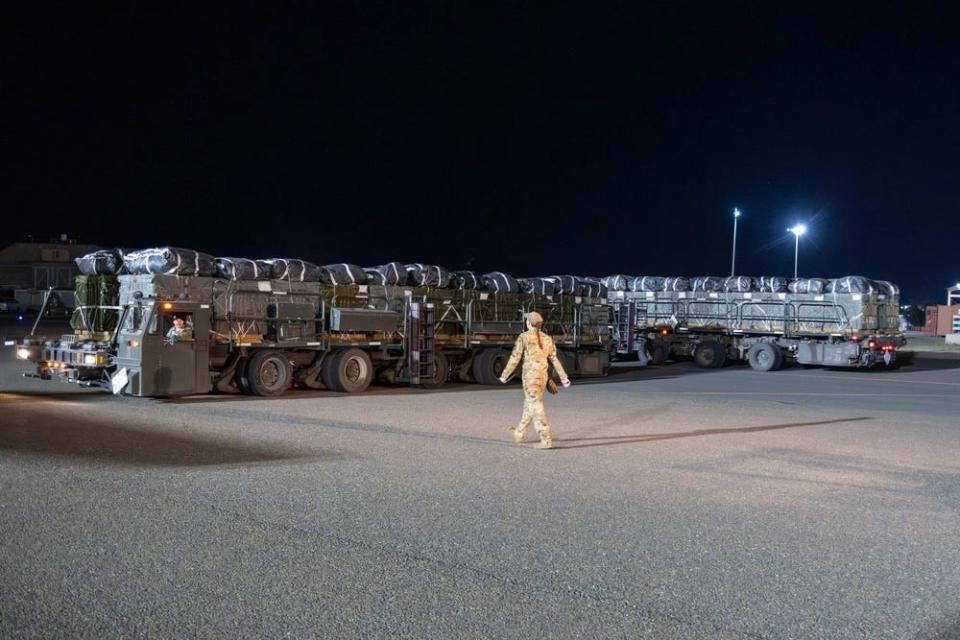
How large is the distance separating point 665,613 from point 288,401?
513 inches

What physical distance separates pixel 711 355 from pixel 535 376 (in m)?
21.1

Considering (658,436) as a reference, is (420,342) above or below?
above

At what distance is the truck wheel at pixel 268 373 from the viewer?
61.3ft

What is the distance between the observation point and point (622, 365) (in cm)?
3269

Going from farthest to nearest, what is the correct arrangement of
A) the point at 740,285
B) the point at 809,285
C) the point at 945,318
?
the point at 945,318 → the point at 740,285 → the point at 809,285

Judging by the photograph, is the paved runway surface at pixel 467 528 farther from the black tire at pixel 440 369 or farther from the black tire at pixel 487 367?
the black tire at pixel 487 367

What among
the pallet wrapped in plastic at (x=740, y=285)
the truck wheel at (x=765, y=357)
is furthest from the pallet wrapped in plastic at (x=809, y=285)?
the truck wheel at (x=765, y=357)

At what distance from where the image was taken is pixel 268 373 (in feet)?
62.6

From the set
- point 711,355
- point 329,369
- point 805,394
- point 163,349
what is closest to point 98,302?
point 163,349

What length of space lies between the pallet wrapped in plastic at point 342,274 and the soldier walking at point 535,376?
8537 mm

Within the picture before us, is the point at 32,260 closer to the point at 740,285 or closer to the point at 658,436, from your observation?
the point at 740,285

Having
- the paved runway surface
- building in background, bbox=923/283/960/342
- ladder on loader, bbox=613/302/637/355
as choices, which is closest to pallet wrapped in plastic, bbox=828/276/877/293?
ladder on loader, bbox=613/302/637/355

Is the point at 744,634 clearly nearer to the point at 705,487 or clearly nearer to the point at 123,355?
the point at 705,487

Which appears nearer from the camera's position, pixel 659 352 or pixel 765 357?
pixel 765 357
